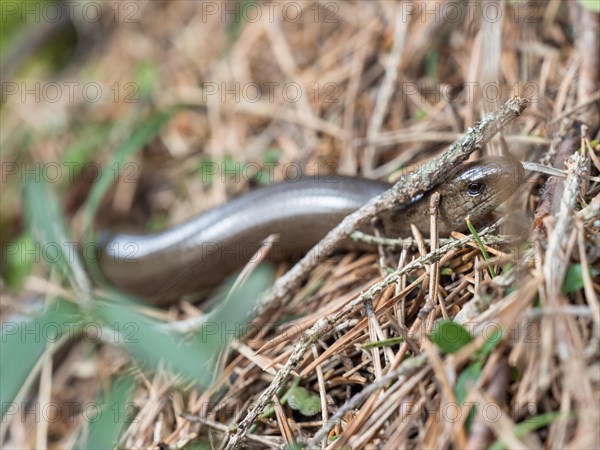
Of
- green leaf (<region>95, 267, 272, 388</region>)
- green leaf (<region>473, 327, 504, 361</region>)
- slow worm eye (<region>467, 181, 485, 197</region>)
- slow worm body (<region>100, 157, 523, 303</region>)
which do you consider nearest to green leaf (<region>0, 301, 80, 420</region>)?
green leaf (<region>95, 267, 272, 388</region>)

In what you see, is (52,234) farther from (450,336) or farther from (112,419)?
(450,336)

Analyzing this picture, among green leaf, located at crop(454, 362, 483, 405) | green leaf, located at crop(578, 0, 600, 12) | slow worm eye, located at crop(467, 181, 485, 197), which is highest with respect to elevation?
green leaf, located at crop(578, 0, 600, 12)

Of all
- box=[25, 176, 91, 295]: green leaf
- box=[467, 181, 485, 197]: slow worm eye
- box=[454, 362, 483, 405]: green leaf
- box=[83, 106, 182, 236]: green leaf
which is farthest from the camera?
box=[83, 106, 182, 236]: green leaf

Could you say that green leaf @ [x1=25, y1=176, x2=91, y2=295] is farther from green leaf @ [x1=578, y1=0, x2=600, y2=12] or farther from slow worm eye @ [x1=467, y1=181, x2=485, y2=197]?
green leaf @ [x1=578, y1=0, x2=600, y2=12]

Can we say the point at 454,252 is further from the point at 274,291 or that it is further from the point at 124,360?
the point at 124,360

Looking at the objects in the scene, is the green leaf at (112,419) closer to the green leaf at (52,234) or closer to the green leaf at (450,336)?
A: the green leaf at (52,234)
